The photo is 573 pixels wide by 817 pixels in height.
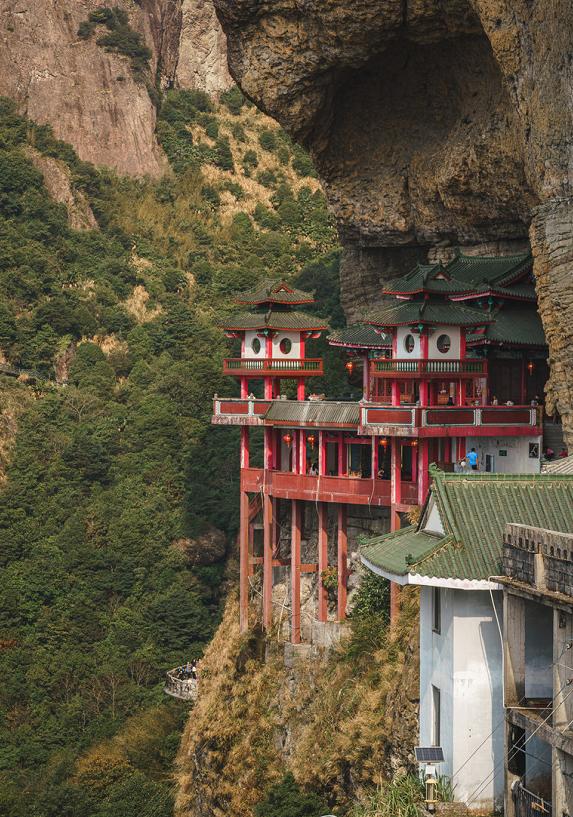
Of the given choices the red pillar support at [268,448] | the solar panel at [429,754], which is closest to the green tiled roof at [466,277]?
the red pillar support at [268,448]

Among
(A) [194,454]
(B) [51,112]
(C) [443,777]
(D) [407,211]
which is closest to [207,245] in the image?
(B) [51,112]

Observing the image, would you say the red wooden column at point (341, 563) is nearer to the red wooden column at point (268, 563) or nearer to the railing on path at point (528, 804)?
the red wooden column at point (268, 563)

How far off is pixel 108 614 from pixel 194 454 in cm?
961

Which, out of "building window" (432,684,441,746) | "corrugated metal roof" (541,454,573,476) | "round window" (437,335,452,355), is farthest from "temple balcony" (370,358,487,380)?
"building window" (432,684,441,746)

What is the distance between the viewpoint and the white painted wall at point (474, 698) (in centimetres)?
2717

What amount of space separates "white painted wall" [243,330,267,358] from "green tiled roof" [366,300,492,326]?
5817 millimetres

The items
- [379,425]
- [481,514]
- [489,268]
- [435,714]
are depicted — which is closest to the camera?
[481,514]

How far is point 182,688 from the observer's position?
55625mm

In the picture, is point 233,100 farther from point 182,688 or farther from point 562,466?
point 562,466

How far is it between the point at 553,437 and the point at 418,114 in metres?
12.2

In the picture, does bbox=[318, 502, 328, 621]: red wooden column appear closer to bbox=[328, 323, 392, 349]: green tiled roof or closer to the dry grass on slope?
the dry grass on slope

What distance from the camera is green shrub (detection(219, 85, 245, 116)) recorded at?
111m

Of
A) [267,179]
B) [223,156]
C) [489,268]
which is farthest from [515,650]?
[223,156]

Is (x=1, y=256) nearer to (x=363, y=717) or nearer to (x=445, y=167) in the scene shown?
(x=445, y=167)
